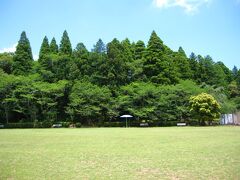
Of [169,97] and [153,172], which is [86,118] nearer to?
[169,97]

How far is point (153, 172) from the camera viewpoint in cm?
864

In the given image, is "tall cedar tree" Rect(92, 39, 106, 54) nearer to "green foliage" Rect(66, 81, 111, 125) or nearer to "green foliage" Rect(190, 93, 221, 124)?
"green foliage" Rect(66, 81, 111, 125)

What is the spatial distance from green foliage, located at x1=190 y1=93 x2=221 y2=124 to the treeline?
2430 millimetres

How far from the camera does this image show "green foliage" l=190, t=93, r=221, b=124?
41231mm

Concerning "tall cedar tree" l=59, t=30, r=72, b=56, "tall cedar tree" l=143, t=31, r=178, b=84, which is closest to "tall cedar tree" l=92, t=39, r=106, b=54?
"tall cedar tree" l=59, t=30, r=72, b=56

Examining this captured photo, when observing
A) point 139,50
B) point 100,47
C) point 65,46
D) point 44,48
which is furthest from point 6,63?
point 139,50

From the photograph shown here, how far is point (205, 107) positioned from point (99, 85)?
18.0m

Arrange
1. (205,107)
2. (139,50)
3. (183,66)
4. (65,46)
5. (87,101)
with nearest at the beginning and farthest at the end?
(205,107) → (87,101) → (65,46) → (139,50) → (183,66)

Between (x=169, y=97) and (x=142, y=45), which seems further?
(x=142, y=45)

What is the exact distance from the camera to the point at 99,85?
166ft

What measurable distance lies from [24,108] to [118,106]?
14.3 metres

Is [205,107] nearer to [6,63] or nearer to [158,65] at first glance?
[158,65]

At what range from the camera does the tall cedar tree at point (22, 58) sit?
5228 centimetres

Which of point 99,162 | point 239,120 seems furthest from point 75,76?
point 99,162
